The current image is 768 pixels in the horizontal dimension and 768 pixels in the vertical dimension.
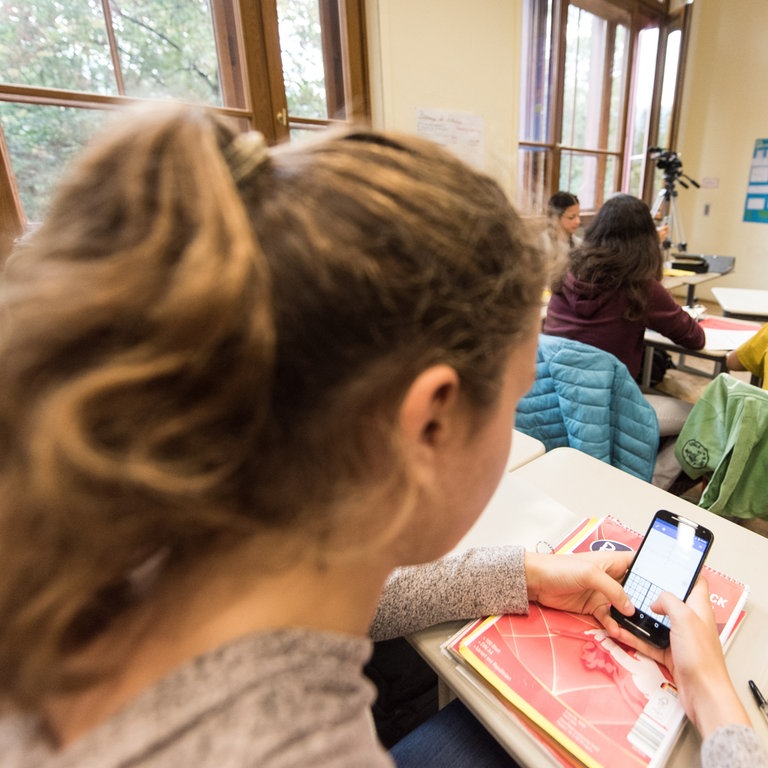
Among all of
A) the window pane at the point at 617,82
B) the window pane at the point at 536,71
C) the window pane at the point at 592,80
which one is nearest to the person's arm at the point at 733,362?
the window pane at the point at 536,71

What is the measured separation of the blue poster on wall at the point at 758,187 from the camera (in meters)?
4.59

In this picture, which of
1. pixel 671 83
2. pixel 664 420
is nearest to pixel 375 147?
pixel 664 420

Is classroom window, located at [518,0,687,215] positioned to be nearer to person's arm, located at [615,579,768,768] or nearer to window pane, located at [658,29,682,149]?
window pane, located at [658,29,682,149]

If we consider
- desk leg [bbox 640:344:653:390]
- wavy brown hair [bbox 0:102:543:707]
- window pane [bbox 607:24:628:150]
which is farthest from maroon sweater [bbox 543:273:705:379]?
window pane [bbox 607:24:628:150]

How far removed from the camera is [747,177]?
4719mm

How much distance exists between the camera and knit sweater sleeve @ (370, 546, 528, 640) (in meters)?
0.66

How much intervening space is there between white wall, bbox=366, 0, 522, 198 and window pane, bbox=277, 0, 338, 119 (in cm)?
27

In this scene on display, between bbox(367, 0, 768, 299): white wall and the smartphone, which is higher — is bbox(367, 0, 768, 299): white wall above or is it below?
above

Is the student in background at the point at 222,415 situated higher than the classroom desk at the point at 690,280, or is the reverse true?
the student in background at the point at 222,415

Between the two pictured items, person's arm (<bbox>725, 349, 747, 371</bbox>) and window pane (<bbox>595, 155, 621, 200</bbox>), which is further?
window pane (<bbox>595, 155, 621, 200</bbox>)

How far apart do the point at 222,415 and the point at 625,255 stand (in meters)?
1.76

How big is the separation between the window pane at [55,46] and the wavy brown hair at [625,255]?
1811mm

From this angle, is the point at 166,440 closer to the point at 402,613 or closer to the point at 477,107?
the point at 402,613

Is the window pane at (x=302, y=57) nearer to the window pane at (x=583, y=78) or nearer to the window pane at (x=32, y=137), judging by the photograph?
the window pane at (x=32, y=137)
